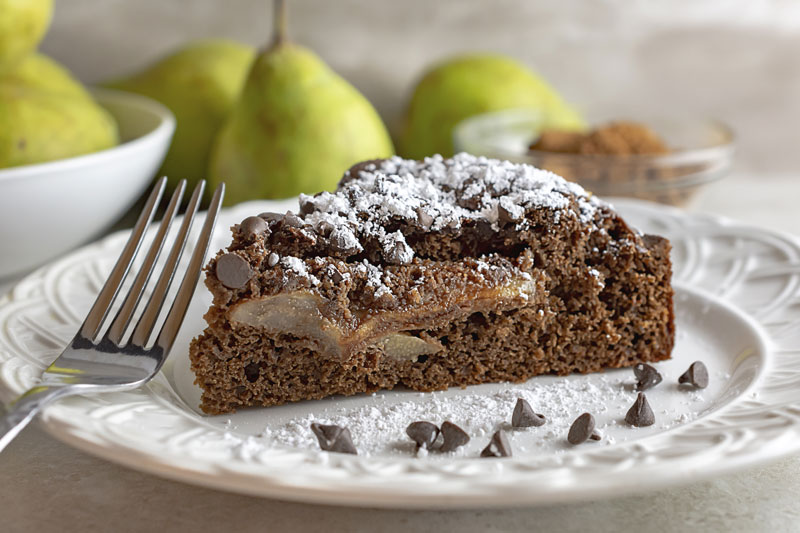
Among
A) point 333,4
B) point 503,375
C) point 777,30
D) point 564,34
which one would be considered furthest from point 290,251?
point 777,30

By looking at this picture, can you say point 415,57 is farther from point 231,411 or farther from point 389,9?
point 231,411

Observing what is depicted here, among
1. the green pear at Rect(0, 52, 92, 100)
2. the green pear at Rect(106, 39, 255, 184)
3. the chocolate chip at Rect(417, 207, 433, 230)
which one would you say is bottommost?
the chocolate chip at Rect(417, 207, 433, 230)

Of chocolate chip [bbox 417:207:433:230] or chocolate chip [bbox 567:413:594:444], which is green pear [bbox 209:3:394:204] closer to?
chocolate chip [bbox 417:207:433:230]

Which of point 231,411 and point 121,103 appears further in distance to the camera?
point 121,103

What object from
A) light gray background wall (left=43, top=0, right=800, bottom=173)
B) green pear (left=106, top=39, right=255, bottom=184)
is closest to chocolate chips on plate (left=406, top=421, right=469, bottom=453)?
green pear (left=106, top=39, right=255, bottom=184)

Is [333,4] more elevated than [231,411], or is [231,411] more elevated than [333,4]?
[333,4]

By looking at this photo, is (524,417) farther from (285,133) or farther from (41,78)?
(41,78)

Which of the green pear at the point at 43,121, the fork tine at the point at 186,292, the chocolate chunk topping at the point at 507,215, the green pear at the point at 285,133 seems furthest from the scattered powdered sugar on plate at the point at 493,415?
the green pear at the point at 43,121
